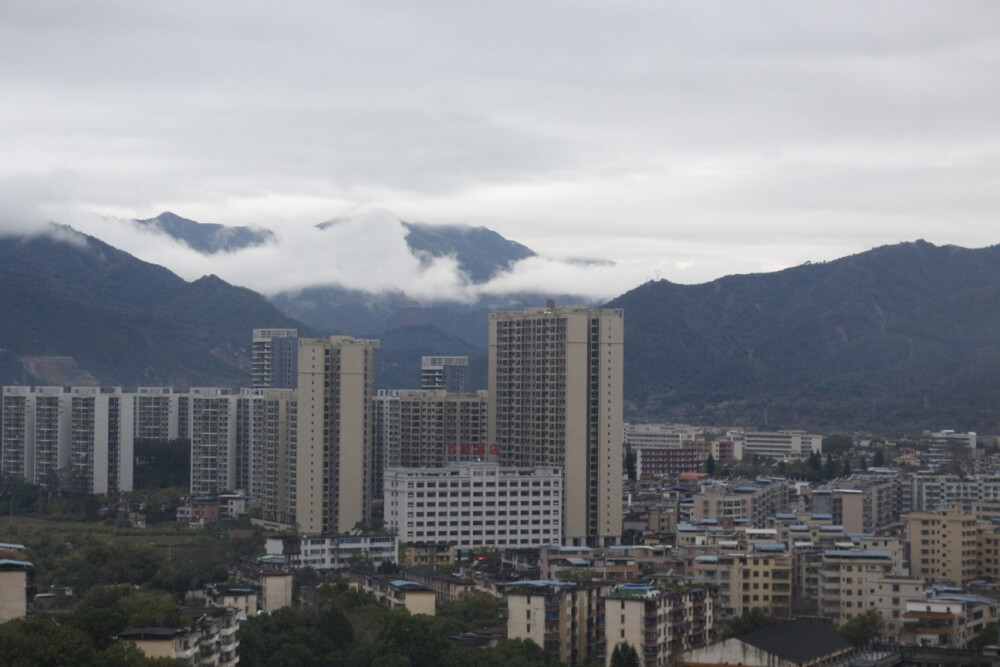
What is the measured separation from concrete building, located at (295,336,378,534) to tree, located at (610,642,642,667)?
16871mm

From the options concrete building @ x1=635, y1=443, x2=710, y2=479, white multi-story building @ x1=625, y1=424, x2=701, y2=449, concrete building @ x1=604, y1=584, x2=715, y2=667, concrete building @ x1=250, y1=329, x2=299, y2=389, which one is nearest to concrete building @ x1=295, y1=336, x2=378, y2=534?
concrete building @ x1=604, y1=584, x2=715, y2=667

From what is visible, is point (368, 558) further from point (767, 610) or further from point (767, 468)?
point (767, 468)

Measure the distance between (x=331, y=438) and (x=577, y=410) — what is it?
552cm

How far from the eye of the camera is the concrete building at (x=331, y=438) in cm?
3853

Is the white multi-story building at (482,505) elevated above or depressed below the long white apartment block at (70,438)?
below

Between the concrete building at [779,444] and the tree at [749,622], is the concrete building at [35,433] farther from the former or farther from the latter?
the tree at [749,622]

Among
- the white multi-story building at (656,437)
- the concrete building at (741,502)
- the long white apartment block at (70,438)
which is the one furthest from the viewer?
the white multi-story building at (656,437)

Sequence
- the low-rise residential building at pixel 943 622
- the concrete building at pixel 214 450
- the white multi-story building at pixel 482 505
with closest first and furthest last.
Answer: the low-rise residential building at pixel 943 622 → the white multi-story building at pixel 482 505 → the concrete building at pixel 214 450

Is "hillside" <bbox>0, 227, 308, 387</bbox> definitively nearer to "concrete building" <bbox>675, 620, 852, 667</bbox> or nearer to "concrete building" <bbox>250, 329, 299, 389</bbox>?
"concrete building" <bbox>250, 329, 299, 389</bbox>

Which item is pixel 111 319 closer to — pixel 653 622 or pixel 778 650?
pixel 653 622

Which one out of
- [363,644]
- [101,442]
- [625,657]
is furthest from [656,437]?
[625,657]

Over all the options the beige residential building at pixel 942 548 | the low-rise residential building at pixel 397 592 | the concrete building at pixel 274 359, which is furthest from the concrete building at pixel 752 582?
the concrete building at pixel 274 359

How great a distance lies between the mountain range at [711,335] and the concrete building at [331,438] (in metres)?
41.2

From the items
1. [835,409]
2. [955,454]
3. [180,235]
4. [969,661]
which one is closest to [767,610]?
[969,661]
